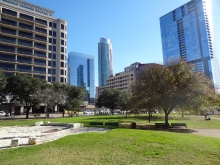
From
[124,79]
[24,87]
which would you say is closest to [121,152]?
[24,87]

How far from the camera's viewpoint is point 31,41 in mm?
73375

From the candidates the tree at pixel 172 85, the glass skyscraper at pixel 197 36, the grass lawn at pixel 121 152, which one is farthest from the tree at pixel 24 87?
the glass skyscraper at pixel 197 36

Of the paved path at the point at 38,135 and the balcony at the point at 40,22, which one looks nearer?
the paved path at the point at 38,135

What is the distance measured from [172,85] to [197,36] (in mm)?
143171

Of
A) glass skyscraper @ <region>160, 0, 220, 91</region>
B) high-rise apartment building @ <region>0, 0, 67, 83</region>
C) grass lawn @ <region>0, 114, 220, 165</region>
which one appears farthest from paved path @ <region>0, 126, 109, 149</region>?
glass skyscraper @ <region>160, 0, 220, 91</region>

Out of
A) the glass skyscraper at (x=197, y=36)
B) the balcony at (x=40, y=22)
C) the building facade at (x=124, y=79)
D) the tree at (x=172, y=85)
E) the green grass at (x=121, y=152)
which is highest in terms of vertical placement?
the glass skyscraper at (x=197, y=36)

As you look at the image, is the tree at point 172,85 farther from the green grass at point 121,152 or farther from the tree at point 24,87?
the tree at point 24,87

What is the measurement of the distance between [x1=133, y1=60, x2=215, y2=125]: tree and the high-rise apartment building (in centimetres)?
5524

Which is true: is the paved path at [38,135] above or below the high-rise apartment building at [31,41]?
below

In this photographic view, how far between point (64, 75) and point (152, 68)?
57233 mm

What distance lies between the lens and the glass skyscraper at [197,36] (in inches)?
5743

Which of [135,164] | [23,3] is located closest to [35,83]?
[135,164]

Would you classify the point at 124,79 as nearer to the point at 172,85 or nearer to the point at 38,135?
the point at 172,85

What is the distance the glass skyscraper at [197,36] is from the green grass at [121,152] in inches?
5525
